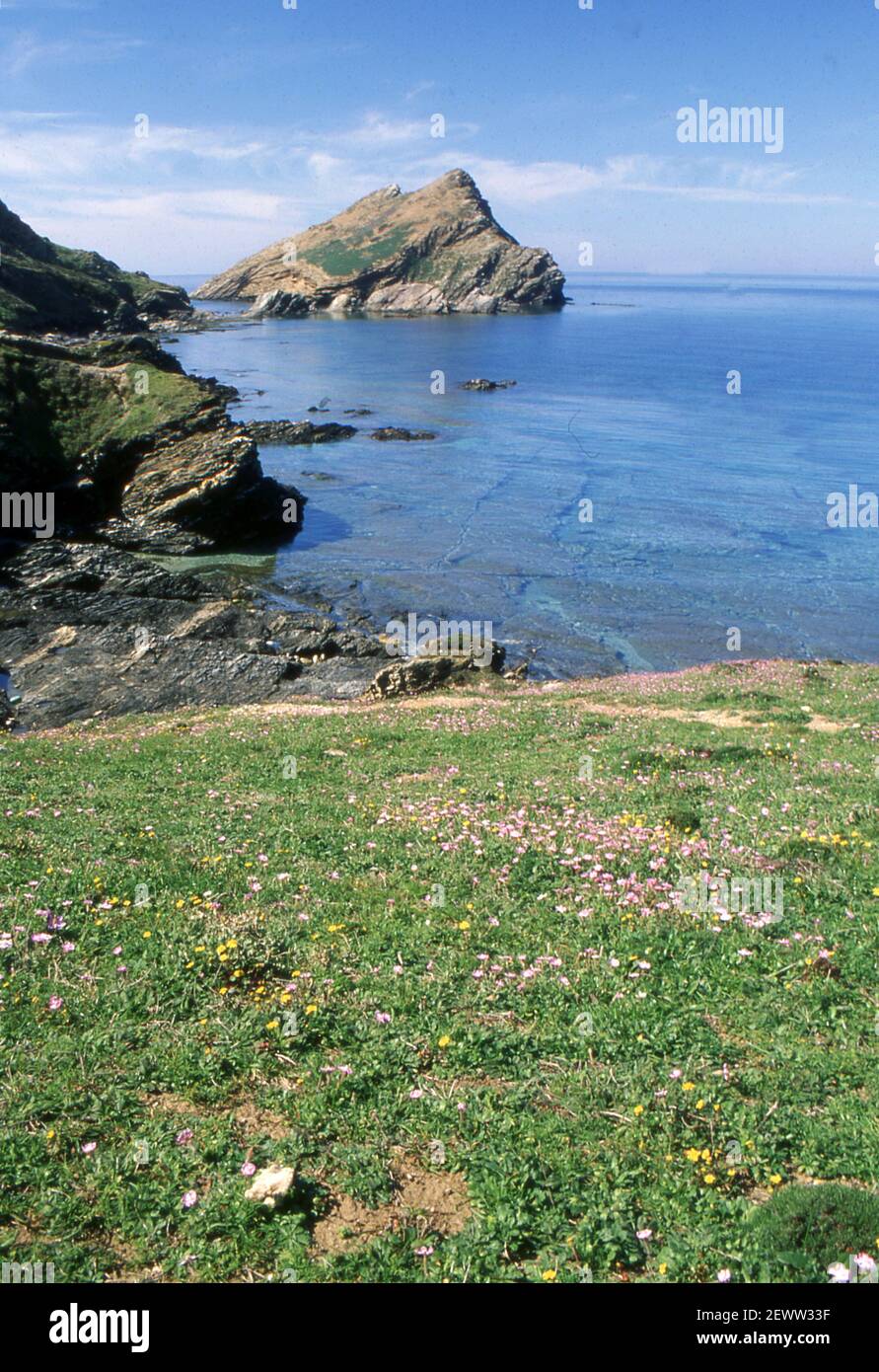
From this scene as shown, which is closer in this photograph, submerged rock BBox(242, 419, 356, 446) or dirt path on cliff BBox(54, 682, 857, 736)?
Answer: dirt path on cliff BBox(54, 682, 857, 736)

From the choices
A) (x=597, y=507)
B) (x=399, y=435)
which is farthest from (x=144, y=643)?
(x=399, y=435)

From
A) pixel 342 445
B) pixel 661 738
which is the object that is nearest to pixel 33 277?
pixel 342 445

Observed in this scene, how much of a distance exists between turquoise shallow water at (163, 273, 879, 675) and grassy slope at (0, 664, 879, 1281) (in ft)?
81.3

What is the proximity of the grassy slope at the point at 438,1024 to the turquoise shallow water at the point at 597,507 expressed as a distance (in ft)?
81.3

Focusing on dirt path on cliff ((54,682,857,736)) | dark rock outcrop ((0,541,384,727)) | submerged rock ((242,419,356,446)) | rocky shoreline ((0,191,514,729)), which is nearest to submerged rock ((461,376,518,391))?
submerged rock ((242,419,356,446))

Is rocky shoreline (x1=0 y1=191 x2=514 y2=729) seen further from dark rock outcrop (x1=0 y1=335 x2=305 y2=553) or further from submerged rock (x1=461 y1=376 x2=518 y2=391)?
submerged rock (x1=461 y1=376 x2=518 y2=391)

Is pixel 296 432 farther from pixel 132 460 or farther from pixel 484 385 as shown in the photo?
pixel 484 385

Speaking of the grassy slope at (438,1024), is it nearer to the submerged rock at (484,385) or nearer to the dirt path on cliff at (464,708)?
the dirt path on cliff at (464,708)

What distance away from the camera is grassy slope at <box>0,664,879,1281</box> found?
6.59 meters

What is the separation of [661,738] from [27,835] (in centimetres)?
1309

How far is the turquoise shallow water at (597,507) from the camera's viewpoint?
4512cm

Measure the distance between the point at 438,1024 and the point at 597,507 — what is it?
60158 mm

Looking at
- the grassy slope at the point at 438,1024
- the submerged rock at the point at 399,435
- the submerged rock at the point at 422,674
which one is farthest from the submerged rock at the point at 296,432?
the grassy slope at the point at 438,1024
